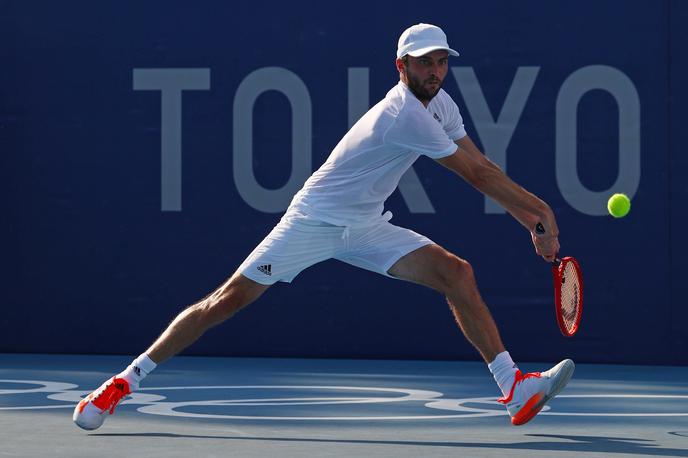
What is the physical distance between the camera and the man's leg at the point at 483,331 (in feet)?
18.0

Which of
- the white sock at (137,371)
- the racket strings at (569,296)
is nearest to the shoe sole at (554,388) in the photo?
the racket strings at (569,296)

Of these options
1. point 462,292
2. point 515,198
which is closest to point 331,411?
point 462,292

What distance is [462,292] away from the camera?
221 inches

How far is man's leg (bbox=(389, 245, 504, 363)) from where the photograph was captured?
5609 millimetres

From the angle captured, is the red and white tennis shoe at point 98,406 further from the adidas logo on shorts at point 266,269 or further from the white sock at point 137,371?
the adidas logo on shorts at point 266,269

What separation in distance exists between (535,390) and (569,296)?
563mm

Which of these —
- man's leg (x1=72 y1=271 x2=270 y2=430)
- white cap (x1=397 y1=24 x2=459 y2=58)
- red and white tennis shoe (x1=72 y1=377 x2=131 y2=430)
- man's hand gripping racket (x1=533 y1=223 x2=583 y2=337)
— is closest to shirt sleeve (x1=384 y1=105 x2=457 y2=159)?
white cap (x1=397 y1=24 x2=459 y2=58)

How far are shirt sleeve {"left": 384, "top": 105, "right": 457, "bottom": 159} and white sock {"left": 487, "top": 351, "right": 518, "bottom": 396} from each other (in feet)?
2.61

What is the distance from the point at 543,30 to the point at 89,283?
3.13 metres

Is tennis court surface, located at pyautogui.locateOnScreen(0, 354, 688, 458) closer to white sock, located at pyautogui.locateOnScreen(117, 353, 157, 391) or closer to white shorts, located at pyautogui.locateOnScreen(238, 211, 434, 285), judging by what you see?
white sock, located at pyautogui.locateOnScreen(117, 353, 157, 391)

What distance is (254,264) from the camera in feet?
18.7

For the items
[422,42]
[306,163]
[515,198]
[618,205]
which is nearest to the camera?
[515,198]

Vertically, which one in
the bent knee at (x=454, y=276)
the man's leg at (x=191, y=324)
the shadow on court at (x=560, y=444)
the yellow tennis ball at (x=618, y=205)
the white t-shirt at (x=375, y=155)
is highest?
the white t-shirt at (x=375, y=155)

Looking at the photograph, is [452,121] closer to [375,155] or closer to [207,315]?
[375,155]
